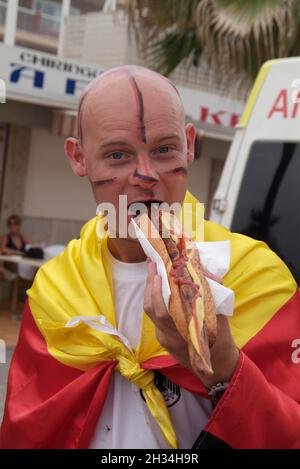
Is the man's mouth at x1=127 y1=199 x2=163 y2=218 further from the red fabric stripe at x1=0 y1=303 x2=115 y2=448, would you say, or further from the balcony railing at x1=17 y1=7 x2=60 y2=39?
the balcony railing at x1=17 y1=7 x2=60 y2=39

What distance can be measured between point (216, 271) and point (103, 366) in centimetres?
43

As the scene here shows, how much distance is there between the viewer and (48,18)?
2295cm

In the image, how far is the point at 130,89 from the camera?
1.83m

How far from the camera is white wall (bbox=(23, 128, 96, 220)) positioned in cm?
1303

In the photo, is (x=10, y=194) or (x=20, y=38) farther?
(x=20, y=38)

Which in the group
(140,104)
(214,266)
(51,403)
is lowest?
(51,403)

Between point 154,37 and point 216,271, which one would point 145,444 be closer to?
point 216,271

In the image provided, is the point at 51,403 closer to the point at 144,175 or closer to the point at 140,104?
the point at 144,175

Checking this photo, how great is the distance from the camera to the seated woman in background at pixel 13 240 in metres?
11.8

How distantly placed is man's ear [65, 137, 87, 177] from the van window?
226 centimetres

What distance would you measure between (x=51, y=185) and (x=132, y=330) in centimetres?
1155

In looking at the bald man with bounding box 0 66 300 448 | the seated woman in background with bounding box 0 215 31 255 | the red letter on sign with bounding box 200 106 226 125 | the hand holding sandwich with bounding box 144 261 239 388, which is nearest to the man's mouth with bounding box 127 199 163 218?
the bald man with bounding box 0 66 300 448

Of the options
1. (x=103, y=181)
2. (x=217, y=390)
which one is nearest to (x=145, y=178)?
(x=103, y=181)

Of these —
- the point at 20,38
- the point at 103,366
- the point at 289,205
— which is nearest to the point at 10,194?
the point at 289,205
